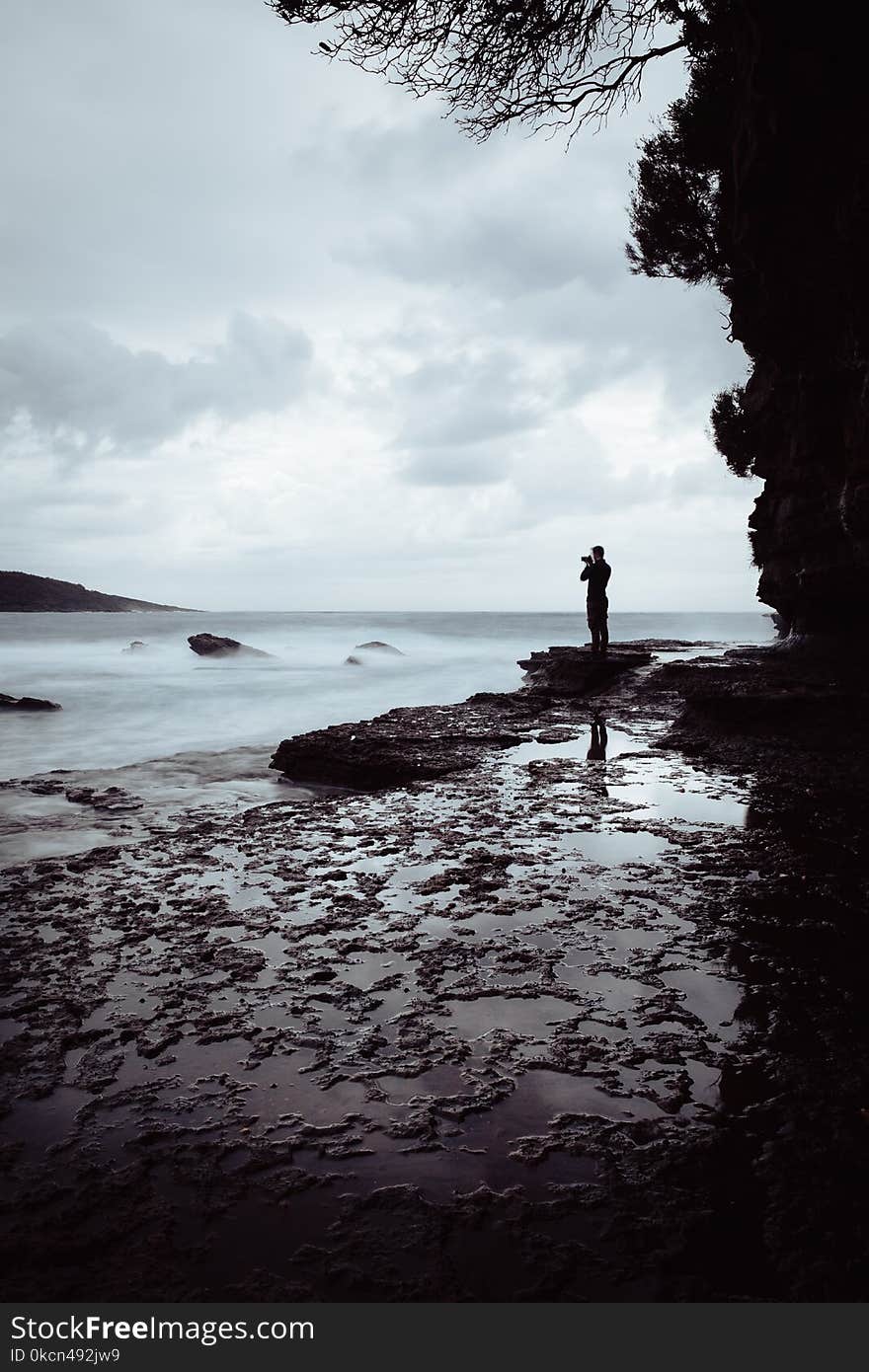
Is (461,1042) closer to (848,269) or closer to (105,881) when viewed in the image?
(105,881)

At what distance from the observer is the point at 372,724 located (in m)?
7.64

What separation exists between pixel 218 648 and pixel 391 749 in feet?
81.2

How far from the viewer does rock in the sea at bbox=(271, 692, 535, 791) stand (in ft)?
19.6

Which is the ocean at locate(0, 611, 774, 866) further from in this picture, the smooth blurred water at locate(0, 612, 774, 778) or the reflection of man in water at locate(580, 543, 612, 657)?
the reflection of man in water at locate(580, 543, 612, 657)

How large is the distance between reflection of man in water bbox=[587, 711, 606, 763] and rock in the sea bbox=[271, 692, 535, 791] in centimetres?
76

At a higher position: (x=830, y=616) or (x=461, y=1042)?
(x=830, y=616)

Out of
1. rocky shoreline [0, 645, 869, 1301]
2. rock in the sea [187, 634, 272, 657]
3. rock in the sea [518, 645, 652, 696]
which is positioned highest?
rock in the sea [187, 634, 272, 657]

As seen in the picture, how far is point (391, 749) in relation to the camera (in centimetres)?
642

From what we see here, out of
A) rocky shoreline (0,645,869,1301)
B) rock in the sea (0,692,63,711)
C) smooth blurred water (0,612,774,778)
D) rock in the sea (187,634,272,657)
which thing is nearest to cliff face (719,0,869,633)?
rocky shoreline (0,645,869,1301)

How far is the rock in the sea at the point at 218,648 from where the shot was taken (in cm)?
2909

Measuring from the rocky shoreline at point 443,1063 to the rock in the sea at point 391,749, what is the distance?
5.30 ft
